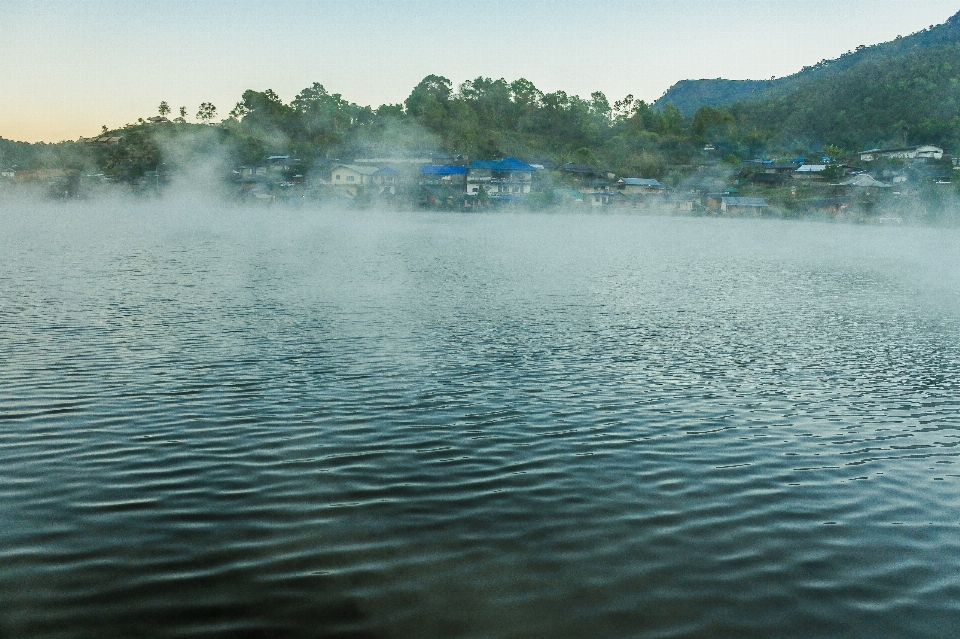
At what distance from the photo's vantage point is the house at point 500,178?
165 metres

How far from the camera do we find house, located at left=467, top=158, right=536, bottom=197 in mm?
164750

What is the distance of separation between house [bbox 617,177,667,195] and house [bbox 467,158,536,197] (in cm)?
2223

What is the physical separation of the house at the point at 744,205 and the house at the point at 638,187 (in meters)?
18.2

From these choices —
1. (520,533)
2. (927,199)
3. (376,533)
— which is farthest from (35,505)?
(927,199)

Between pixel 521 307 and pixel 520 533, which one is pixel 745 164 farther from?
pixel 520 533

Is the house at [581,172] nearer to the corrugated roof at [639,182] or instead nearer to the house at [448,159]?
the corrugated roof at [639,182]

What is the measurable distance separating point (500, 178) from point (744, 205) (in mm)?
52678

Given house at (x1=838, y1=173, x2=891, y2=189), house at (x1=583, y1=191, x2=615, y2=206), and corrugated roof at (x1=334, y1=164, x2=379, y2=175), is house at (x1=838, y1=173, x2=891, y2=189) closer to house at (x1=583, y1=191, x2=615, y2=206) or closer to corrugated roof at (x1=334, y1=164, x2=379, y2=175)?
house at (x1=583, y1=191, x2=615, y2=206)

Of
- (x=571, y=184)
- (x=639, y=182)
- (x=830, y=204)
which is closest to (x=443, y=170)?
(x=571, y=184)

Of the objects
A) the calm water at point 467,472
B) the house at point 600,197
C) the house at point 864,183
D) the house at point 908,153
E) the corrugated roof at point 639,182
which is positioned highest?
the house at point 908,153

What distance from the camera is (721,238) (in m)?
94.9

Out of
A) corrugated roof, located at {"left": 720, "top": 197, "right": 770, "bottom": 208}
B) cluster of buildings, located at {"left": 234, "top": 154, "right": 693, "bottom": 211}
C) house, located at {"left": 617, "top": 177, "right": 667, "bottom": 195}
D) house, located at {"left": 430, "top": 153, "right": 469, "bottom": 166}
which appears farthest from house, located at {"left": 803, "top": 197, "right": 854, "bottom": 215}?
house, located at {"left": 430, "top": 153, "right": 469, "bottom": 166}

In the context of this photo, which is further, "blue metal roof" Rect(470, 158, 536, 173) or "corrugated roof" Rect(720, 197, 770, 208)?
"blue metal roof" Rect(470, 158, 536, 173)

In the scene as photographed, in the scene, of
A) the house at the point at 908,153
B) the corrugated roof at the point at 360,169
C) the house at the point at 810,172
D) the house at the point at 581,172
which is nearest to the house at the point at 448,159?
the corrugated roof at the point at 360,169
